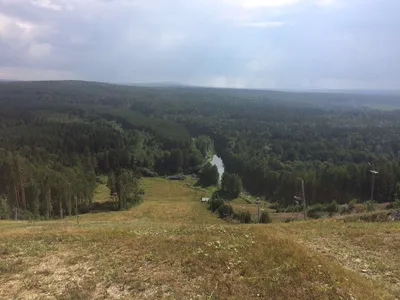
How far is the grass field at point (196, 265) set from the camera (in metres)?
13.1

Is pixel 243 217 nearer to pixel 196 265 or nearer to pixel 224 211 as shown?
pixel 224 211

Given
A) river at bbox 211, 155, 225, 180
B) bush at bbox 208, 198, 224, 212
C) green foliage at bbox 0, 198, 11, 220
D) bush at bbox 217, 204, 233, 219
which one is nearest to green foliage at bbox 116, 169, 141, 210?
bush at bbox 208, 198, 224, 212

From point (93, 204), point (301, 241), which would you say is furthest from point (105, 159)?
point (301, 241)

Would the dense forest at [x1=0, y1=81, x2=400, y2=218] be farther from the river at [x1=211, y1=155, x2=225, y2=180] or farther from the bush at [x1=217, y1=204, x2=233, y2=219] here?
the bush at [x1=217, y1=204, x2=233, y2=219]

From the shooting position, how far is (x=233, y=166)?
13612cm

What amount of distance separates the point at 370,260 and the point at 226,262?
7480mm

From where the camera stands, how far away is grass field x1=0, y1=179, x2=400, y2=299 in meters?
13.1

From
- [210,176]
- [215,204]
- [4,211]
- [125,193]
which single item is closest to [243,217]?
[215,204]

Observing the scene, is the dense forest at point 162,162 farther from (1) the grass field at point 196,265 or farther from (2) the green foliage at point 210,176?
(1) the grass field at point 196,265

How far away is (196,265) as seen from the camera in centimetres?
1486

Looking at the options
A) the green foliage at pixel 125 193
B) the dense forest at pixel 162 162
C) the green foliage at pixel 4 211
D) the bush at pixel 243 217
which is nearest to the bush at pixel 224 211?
the bush at pixel 243 217

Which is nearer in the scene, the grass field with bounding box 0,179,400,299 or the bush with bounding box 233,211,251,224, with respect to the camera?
the grass field with bounding box 0,179,400,299

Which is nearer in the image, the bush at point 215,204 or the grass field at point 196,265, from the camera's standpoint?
the grass field at point 196,265

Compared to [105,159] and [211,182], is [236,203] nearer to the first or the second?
[211,182]
